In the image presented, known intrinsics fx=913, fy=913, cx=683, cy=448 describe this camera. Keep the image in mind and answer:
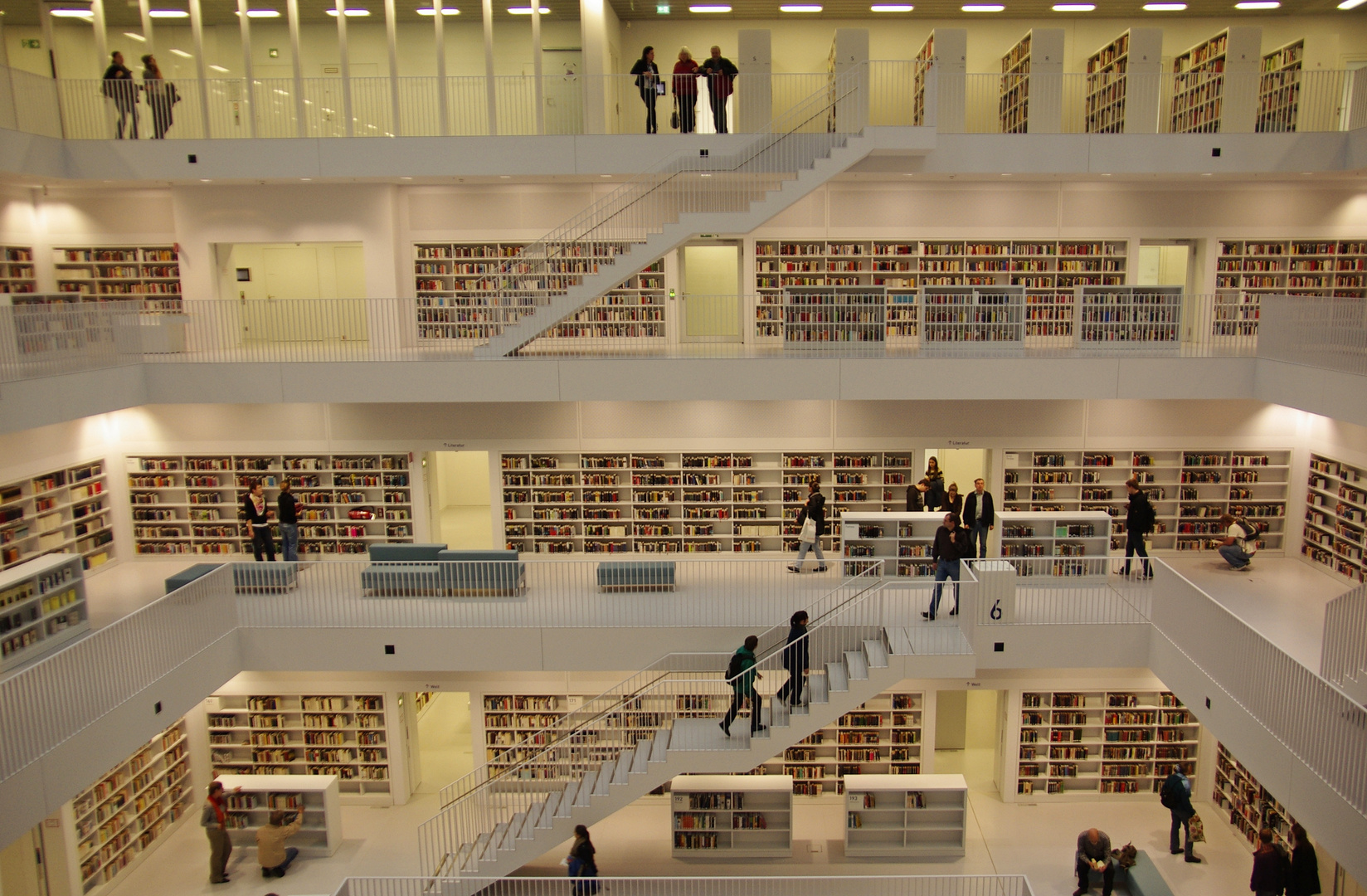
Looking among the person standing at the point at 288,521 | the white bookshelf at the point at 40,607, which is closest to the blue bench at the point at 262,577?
the person standing at the point at 288,521

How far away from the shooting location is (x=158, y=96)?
535 inches

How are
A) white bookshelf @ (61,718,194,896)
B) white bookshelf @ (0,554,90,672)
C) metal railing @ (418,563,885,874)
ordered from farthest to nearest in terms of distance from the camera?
white bookshelf @ (61,718,194,896)
metal railing @ (418,563,885,874)
white bookshelf @ (0,554,90,672)

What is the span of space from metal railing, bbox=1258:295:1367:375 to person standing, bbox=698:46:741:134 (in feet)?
26.1

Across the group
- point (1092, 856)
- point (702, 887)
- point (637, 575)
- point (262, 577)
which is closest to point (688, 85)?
point (637, 575)

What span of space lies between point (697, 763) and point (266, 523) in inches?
284

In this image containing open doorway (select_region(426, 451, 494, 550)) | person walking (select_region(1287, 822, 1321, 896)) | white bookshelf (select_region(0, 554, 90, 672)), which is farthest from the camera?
open doorway (select_region(426, 451, 494, 550))

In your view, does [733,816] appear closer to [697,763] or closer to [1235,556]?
[697,763]

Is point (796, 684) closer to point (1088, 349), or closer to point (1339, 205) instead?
point (1088, 349)

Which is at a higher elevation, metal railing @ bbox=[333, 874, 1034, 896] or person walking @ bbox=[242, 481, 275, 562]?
person walking @ bbox=[242, 481, 275, 562]

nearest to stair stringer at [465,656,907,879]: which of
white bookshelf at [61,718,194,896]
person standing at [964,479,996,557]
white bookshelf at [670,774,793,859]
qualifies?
white bookshelf at [670,774,793,859]

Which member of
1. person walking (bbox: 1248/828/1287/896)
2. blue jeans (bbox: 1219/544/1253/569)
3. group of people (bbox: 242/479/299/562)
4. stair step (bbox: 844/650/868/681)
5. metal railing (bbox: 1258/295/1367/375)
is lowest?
person walking (bbox: 1248/828/1287/896)

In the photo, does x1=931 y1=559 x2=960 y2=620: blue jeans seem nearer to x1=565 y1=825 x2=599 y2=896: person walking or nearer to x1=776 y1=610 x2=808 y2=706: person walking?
x1=776 y1=610 x2=808 y2=706: person walking

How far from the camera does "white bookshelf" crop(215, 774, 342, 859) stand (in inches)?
466

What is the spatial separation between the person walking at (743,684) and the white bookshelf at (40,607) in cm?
761
